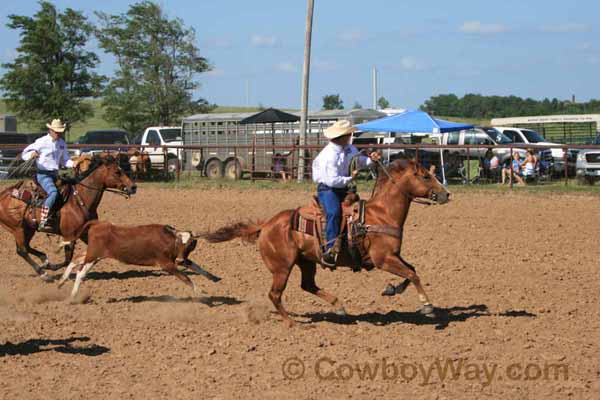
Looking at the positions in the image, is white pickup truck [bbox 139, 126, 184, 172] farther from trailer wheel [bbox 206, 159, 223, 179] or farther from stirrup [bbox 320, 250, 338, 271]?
stirrup [bbox 320, 250, 338, 271]

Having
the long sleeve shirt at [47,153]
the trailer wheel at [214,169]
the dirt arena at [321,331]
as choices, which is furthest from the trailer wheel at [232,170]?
the long sleeve shirt at [47,153]

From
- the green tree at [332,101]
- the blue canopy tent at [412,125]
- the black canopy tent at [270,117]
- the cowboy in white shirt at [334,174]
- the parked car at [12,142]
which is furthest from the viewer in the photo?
the green tree at [332,101]

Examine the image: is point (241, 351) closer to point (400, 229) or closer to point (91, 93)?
point (400, 229)

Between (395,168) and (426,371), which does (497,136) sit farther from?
(426,371)

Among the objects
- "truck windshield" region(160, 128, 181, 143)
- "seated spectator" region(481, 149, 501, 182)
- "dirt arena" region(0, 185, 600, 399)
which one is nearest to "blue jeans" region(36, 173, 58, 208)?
"dirt arena" region(0, 185, 600, 399)

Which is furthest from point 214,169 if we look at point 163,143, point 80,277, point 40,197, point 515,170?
point 80,277

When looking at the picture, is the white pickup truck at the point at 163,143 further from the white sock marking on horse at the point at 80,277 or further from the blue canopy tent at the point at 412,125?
the white sock marking on horse at the point at 80,277

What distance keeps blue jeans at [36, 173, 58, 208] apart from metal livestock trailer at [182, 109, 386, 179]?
13.1 m

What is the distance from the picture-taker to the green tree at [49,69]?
130ft

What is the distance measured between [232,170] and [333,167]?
1824 cm

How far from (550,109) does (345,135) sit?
64.3 metres

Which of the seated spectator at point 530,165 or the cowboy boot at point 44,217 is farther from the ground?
the seated spectator at point 530,165

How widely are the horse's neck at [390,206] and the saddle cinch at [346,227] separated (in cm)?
17

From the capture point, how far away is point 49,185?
33.6 ft
